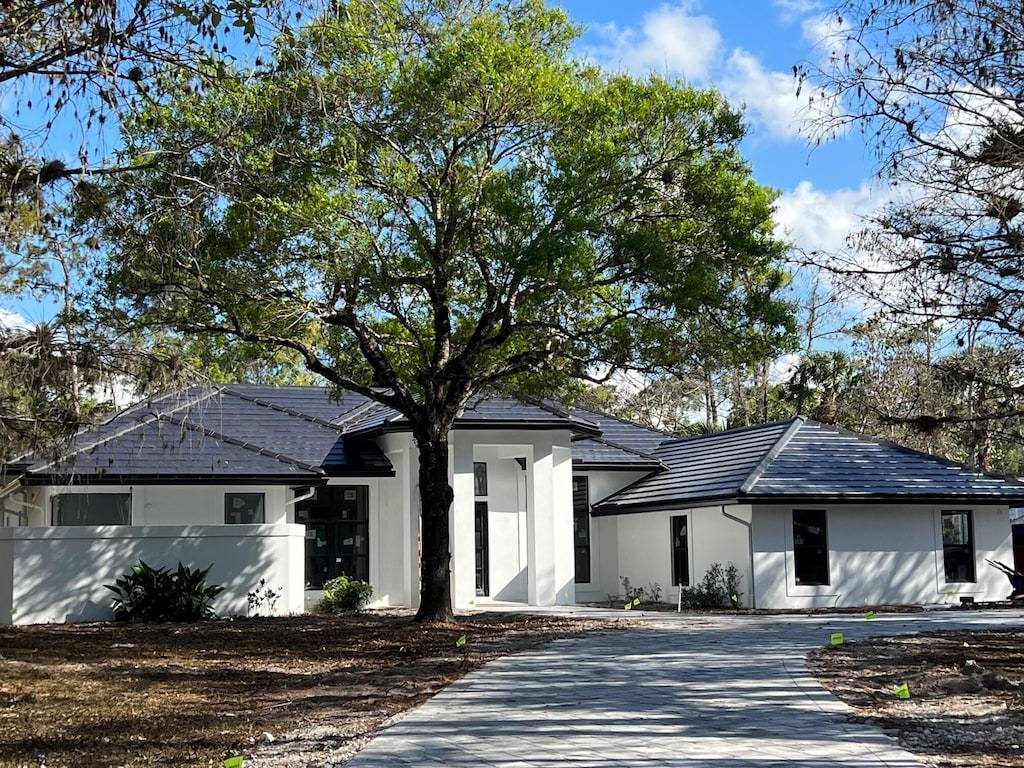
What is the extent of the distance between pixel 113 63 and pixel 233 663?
321 inches

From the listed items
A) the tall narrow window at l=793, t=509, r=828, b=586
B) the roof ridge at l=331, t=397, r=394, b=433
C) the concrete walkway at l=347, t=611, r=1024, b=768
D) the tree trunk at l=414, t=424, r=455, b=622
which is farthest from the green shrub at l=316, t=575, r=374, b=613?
the tall narrow window at l=793, t=509, r=828, b=586

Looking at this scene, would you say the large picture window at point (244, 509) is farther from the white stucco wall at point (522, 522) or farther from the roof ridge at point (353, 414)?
the white stucco wall at point (522, 522)

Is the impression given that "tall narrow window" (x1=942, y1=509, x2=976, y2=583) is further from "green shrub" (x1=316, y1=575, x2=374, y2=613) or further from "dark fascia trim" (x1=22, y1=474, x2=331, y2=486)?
"dark fascia trim" (x1=22, y1=474, x2=331, y2=486)

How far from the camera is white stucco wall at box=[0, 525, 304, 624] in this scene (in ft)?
69.6

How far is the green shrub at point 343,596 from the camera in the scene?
2355 centimetres

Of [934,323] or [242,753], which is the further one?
[934,323]

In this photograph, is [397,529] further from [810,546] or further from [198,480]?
[810,546]

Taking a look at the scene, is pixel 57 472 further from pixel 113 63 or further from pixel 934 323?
pixel 934 323

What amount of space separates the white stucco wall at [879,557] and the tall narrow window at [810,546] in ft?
0.49

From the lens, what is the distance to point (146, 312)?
16.5 m

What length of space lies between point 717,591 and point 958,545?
5.77 meters

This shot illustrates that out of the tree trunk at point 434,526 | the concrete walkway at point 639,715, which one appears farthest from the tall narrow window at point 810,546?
the tree trunk at point 434,526

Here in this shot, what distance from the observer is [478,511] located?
27.5 m

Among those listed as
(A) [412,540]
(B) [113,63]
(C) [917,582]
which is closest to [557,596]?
(A) [412,540]
